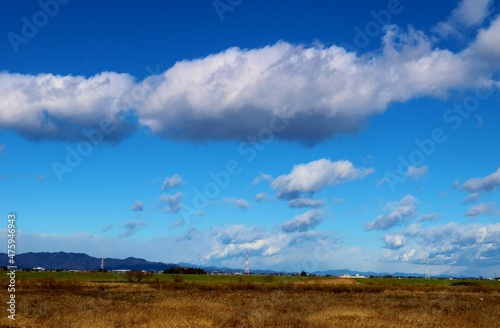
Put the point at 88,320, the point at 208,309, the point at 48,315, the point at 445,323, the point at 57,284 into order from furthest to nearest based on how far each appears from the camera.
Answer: the point at 57,284 < the point at 208,309 < the point at 48,315 < the point at 445,323 < the point at 88,320

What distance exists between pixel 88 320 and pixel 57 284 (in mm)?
71286

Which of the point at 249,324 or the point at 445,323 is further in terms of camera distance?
the point at 445,323

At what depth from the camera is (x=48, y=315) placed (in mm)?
33719

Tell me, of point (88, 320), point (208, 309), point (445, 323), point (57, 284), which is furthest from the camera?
point (57, 284)

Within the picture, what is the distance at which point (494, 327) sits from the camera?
3045cm

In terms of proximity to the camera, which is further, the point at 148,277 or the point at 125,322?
the point at 148,277

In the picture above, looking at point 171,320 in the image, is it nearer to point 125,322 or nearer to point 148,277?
point 125,322

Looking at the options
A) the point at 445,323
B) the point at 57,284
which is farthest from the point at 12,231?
the point at 57,284

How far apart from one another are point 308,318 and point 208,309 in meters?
7.87

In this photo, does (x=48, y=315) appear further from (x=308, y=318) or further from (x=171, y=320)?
(x=308, y=318)

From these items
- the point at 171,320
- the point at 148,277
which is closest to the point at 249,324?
the point at 171,320

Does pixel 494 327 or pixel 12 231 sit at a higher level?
pixel 12 231

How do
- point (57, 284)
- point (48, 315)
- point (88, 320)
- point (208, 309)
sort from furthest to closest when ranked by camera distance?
1. point (57, 284)
2. point (208, 309)
3. point (48, 315)
4. point (88, 320)

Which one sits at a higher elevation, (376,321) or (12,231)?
(12,231)
